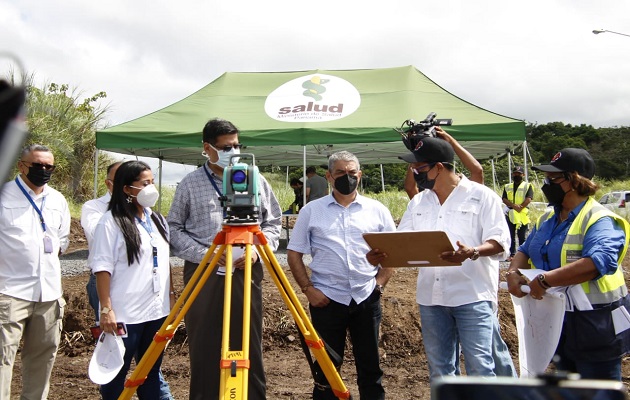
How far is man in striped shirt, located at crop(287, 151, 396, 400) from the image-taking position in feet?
13.9

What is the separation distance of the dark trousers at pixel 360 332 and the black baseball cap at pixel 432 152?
3.45 ft

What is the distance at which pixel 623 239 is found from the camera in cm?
334

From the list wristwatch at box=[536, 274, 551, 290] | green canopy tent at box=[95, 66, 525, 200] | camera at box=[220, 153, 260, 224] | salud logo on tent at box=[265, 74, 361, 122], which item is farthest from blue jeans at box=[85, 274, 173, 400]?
salud logo on tent at box=[265, 74, 361, 122]

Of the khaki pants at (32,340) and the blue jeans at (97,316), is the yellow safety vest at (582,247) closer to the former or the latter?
the blue jeans at (97,316)

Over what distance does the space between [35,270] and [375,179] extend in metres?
29.4

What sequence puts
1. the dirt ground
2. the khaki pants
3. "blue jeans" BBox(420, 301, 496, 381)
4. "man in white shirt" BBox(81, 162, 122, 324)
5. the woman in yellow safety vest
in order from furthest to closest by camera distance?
the dirt ground < "man in white shirt" BBox(81, 162, 122, 324) < the khaki pants < "blue jeans" BBox(420, 301, 496, 381) < the woman in yellow safety vest

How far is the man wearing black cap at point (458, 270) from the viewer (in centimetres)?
371

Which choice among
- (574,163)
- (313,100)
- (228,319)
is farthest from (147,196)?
(313,100)

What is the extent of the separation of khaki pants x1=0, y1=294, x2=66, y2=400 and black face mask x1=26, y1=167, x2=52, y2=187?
81cm

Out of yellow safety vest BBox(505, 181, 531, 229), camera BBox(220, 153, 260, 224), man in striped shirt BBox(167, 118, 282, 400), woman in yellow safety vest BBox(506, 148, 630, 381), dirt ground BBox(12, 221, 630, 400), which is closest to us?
camera BBox(220, 153, 260, 224)

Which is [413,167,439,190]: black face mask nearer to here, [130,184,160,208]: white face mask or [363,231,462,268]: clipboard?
[363,231,462,268]: clipboard

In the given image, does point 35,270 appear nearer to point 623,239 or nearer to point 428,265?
point 428,265

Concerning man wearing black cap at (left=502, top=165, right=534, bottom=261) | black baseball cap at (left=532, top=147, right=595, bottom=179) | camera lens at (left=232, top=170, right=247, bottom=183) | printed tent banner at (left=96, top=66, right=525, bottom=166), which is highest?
printed tent banner at (left=96, top=66, right=525, bottom=166)

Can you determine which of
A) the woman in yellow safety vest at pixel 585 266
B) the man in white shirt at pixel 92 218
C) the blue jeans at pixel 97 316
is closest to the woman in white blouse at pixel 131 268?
the blue jeans at pixel 97 316
